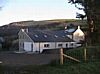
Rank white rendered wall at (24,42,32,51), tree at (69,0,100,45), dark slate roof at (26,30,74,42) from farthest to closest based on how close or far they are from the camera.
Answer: white rendered wall at (24,42,32,51)
dark slate roof at (26,30,74,42)
tree at (69,0,100,45)

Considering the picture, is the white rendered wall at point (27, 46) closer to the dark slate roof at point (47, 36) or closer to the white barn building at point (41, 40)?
the white barn building at point (41, 40)

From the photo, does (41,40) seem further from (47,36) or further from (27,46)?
(27,46)

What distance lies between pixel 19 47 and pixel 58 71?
70.4 meters

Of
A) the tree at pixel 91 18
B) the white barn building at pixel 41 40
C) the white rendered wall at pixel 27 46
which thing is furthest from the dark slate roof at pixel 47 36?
the tree at pixel 91 18

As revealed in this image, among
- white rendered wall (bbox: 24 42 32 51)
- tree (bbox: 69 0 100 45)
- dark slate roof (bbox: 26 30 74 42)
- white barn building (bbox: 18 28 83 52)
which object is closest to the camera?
tree (bbox: 69 0 100 45)

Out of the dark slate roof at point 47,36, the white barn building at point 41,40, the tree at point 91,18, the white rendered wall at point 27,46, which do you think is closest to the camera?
the tree at point 91,18

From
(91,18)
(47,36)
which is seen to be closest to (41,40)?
(47,36)

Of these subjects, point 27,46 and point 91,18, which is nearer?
point 91,18

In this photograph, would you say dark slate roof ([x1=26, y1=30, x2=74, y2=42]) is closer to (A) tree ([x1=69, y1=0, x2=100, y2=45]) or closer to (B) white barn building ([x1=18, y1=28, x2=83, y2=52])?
(B) white barn building ([x1=18, y1=28, x2=83, y2=52])

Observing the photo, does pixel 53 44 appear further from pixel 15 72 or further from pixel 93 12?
pixel 15 72

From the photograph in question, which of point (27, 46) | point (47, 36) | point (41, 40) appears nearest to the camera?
point (41, 40)

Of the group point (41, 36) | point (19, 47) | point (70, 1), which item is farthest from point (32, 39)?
point (70, 1)

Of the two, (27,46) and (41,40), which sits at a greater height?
(41,40)

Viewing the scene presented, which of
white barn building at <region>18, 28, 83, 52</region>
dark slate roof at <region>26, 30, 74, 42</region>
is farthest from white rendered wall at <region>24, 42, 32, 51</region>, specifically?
dark slate roof at <region>26, 30, 74, 42</region>
